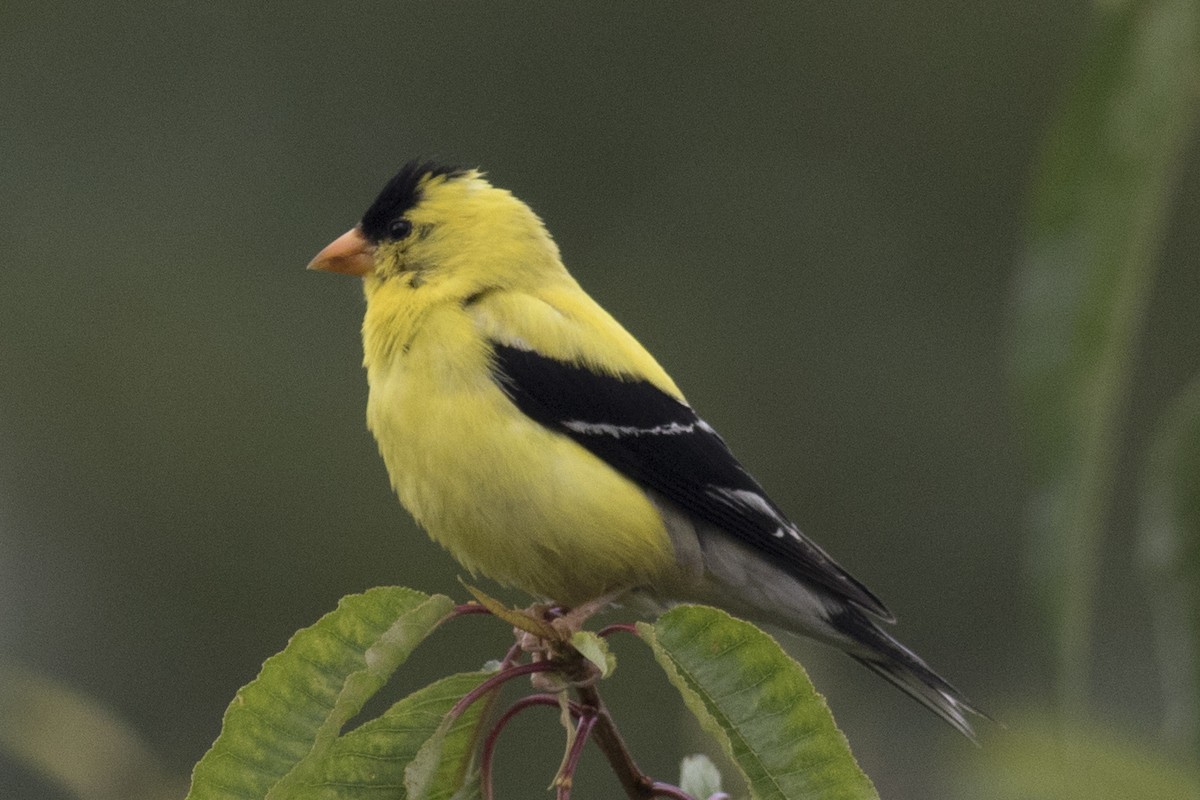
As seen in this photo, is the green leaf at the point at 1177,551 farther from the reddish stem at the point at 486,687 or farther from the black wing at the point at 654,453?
the black wing at the point at 654,453

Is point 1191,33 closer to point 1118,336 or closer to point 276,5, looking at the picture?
point 1118,336

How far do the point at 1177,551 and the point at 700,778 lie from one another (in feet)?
3.08

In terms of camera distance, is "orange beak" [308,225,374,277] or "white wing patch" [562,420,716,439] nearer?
"white wing patch" [562,420,716,439]

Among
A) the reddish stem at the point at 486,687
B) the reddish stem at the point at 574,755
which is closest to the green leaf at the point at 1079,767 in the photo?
the reddish stem at the point at 574,755

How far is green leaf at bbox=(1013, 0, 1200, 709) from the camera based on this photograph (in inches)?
54.8

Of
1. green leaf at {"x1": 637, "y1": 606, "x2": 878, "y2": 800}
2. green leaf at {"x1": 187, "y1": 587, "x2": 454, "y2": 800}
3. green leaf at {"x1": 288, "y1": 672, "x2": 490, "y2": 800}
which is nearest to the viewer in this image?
green leaf at {"x1": 637, "y1": 606, "x2": 878, "y2": 800}

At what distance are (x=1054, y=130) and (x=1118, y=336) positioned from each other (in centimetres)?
20

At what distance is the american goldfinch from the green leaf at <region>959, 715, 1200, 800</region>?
1.73 meters

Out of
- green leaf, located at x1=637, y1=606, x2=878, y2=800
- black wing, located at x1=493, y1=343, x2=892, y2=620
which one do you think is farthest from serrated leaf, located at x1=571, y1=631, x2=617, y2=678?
black wing, located at x1=493, y1=343, x2=892, y2=620

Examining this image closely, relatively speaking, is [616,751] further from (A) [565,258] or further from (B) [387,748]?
(A) [565,258]

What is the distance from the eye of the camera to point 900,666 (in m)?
3.41

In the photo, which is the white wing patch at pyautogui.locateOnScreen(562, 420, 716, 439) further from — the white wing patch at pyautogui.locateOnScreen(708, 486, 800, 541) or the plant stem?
the plant stem

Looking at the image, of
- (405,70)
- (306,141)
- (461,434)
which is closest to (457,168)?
(461,434)

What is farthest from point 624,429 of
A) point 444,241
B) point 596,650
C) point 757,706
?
point 757,706
